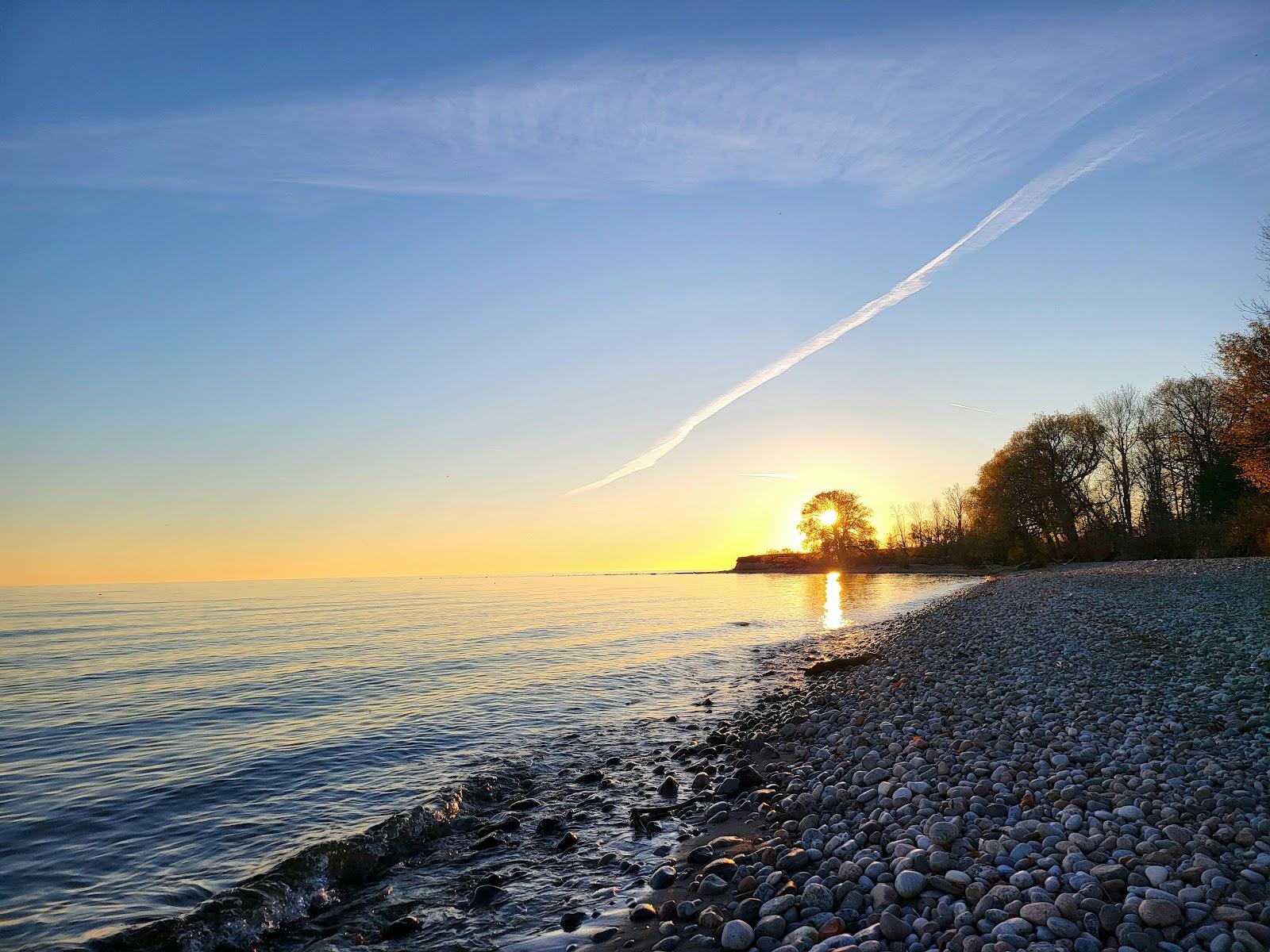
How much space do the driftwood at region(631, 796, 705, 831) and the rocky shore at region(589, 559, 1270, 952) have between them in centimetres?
19

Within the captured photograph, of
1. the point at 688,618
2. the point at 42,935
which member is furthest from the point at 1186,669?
the point at 688,618

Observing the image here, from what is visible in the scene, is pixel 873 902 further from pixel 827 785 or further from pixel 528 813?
pixel 528 813

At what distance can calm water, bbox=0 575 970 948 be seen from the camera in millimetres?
8508

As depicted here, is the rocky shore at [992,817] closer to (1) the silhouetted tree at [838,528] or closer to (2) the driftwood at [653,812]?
(2) the driftwood at [653,812]

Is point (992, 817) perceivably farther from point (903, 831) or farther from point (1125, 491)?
point (1125, 491)

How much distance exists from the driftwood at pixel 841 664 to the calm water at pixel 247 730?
136 inches

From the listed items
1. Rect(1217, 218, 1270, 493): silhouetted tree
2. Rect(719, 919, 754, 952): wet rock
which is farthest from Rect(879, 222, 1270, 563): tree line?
Rect(719, 919, 754, 952): wet rock

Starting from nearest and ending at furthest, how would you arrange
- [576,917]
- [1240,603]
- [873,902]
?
[873,902] → [576,917] → [1240,603]

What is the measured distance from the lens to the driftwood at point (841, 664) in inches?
790

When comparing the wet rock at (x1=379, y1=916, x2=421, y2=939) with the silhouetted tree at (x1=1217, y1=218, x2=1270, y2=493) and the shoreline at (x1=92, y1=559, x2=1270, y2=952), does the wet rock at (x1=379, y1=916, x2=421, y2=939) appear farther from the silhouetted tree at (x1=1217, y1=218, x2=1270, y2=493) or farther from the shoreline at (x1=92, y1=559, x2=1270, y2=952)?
the silhouetted tree at (x1=1217, y1=218, x2=1270, y2=493)

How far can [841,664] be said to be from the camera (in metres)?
20.5

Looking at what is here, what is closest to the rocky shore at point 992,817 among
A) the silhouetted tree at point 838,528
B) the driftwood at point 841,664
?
the driftwood at point 841,664

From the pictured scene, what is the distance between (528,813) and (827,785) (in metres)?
4.62

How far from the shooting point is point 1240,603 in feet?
64.6
